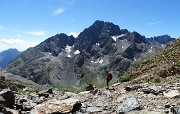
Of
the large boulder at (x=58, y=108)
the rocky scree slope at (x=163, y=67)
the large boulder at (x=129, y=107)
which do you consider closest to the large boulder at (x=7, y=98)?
the large boulder at (x=58, y=108)

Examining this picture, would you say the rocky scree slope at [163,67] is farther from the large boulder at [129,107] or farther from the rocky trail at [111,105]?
the large boulder at [129,107]

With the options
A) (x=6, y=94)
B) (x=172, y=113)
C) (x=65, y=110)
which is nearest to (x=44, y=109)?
(x=65, y=110)

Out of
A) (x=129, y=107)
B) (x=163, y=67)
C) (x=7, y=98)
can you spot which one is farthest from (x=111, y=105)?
Result: (x=163, y=67)

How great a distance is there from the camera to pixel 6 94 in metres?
18.0

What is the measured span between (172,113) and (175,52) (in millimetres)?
21087

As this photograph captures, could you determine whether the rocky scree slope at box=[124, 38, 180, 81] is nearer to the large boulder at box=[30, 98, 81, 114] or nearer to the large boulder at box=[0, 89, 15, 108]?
the large boulder at box=[30, 98, 81, 114]

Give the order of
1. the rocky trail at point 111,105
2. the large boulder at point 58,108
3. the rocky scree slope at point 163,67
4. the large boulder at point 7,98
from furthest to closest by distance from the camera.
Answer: the rocky scree slope at point 163,67, the large boulder at point 7,98, the large boulder at point 58,108, the rocky trail at point 111,105

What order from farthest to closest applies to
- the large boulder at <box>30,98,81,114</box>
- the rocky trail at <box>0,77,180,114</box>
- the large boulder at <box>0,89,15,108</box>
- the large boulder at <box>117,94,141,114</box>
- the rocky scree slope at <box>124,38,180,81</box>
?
the rocky scree slope at <box>124,38,180,81</box> → the large boulder at <box>0,89,15,108</box> → the large boulder at <box>30,98,81,114</box> → the rocky trail at <box>0,77,180,114</box> → the large boulder at <box>117,94,141,114</box>

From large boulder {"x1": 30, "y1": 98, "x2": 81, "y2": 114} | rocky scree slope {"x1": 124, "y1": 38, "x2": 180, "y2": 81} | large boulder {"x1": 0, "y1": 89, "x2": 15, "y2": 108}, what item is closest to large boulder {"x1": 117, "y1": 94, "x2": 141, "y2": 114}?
large boulder {"x1": 30, "y1": 98, "x2": 81, "y2": 114}

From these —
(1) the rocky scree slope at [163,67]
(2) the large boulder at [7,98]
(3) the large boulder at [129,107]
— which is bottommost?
(3) the large boulder at [129,107]

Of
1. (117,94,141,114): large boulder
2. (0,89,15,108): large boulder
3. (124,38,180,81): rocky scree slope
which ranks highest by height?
(124,38,180,81): rocky scree slope

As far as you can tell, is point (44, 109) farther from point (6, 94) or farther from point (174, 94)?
point (174, 94)

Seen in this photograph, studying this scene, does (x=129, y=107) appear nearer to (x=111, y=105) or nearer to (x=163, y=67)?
(x=111, y=105)

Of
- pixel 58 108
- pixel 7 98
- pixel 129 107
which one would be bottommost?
pixel 129 107
